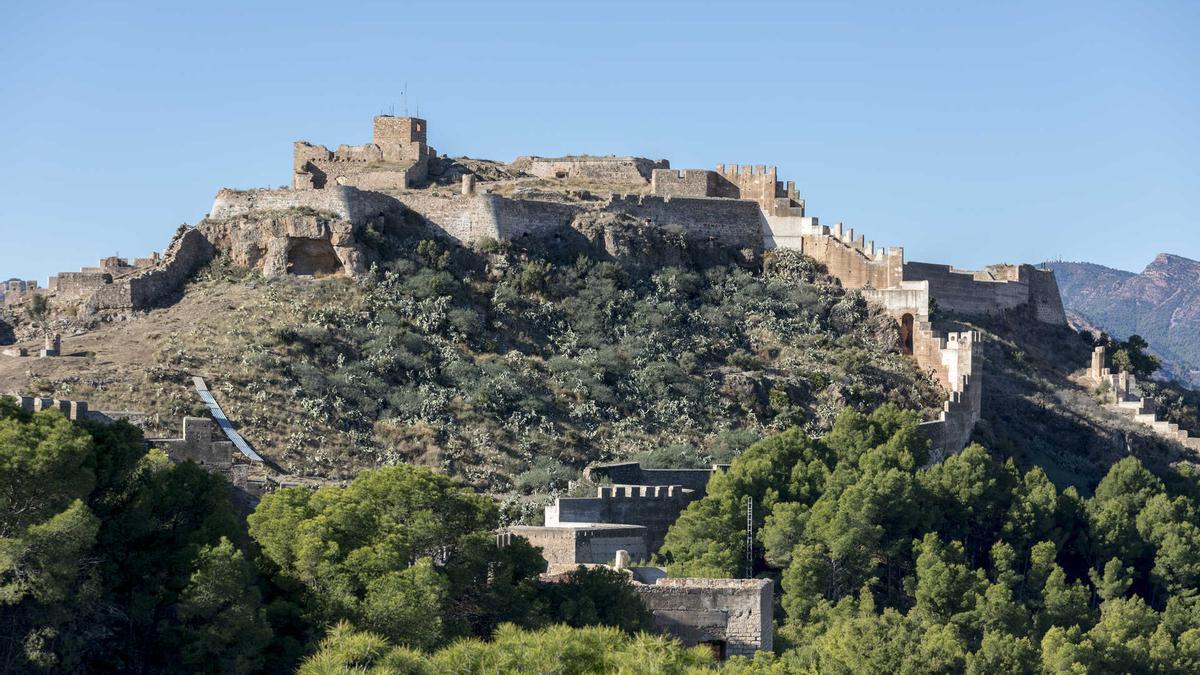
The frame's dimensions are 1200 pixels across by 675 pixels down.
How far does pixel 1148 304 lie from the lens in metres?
193

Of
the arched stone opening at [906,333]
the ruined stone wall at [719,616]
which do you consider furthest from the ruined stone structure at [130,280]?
the ruined stone wall at [719,616]

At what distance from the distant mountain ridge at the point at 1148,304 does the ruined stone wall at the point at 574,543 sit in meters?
135

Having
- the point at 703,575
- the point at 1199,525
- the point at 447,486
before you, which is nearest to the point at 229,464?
the point at 447,486

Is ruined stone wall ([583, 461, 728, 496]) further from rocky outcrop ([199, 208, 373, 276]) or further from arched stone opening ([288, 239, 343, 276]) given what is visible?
arched stone opening ([288, 239, 343, 276])

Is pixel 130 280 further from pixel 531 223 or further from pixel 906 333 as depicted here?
pixel 906 333

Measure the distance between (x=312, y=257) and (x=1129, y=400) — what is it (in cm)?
2169

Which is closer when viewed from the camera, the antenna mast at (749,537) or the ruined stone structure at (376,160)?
the antenna mast at (749,537)

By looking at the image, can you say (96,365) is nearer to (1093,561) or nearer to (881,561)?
(881,561)

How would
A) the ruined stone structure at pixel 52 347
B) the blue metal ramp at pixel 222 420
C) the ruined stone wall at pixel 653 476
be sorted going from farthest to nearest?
1. the ruined stone structure at pixel 52 347
2. the ruined stone wall at pixel 653 476
3. the blue metal ramp at pixel 222 420

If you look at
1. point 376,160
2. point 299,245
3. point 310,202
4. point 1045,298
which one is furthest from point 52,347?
point 1045,298

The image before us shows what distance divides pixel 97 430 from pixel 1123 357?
37.8 m

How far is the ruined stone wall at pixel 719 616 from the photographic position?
36.1 m

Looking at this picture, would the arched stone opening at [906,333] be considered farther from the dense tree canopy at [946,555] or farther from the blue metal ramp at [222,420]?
the blue metal ramp at [222,420]

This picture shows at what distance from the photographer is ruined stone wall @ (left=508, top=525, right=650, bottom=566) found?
4166 centimetres
